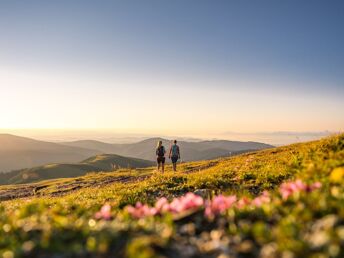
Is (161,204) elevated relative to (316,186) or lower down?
lower down

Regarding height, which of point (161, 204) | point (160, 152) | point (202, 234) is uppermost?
point (161, 204)

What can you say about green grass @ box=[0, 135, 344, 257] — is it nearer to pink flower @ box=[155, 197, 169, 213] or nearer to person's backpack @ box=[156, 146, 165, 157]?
pink flower @ box=[155, 197, 169, 213]

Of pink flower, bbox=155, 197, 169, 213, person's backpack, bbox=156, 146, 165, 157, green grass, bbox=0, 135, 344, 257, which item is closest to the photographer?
green grass, bbox=0, 135, 344, 257

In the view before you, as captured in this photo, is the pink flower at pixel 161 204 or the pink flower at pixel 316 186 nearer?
the pink flower at pixel 316 186

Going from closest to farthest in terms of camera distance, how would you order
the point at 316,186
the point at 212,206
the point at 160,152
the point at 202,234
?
the point at 202,234
the point at 316,186
the point at 212,206
the point at 160,152

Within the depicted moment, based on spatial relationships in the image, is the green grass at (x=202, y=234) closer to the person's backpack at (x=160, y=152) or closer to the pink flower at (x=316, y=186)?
the pink flower at (x=316, y=186)

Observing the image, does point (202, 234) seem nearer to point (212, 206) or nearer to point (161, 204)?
point (212, 206)

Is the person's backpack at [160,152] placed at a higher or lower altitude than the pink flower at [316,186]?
lower

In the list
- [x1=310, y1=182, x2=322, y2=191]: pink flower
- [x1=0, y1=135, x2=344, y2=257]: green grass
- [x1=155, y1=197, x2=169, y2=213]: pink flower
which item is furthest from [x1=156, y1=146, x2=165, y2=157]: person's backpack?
[x1=310, y1=182, x2=322, y2=191]: pink flower

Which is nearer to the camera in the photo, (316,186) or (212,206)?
(316,186)

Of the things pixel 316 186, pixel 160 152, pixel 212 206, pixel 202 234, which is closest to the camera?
pixel 202 234

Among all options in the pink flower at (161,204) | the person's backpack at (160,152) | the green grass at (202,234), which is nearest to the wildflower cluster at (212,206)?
the pink flower at (161,204)

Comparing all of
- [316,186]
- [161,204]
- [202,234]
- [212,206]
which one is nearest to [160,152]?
[161,204]

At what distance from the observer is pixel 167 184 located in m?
22.1
